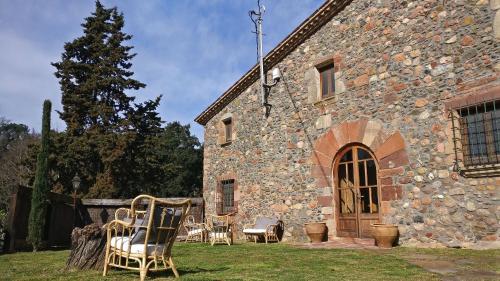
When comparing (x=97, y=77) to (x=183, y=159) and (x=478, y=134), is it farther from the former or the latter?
(x=478, y=134)

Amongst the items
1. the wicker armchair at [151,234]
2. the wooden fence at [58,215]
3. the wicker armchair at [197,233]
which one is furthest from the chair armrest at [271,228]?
the wicker armchair at [151,234]

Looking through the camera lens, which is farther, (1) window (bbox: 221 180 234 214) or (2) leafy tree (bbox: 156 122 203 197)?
(2) leafy tree (bbox: 156 122 203 197)

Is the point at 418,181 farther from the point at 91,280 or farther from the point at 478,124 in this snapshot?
the point at 91,280

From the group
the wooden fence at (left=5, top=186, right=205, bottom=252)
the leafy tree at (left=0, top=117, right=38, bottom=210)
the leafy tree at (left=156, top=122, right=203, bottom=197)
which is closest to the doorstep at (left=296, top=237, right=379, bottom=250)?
the wooden fence at (left=5, top=186, right=205, bottom=252)

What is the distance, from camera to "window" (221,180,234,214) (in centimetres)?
1202

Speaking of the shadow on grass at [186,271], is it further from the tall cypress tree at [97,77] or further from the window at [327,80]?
the tall cypress tree at [97,77]

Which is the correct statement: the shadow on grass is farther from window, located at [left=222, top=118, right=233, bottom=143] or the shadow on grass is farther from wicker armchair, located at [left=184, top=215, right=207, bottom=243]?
window, located at [left=222, top=118, right=233, bottom=143]

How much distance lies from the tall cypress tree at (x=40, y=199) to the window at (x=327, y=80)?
723 cm

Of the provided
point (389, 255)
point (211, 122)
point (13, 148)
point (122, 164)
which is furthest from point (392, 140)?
point (13, 148)

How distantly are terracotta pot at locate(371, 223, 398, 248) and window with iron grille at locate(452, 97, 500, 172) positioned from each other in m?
1.68

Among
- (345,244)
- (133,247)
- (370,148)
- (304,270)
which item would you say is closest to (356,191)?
(370,148)

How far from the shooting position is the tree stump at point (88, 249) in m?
4.66

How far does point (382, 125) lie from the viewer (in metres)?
7.75

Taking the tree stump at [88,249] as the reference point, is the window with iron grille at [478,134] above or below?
above
